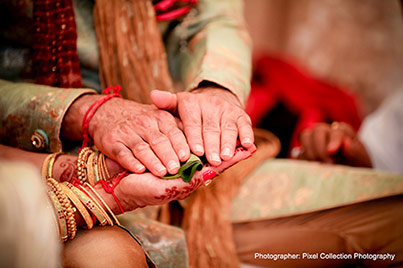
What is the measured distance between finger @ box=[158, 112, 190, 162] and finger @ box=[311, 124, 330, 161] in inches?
19.4

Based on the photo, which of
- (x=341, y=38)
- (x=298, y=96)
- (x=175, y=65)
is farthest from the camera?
(x=341, y=38)

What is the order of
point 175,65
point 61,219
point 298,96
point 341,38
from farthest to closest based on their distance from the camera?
point 341,38
point 298,96
point 175,65
point 61,219

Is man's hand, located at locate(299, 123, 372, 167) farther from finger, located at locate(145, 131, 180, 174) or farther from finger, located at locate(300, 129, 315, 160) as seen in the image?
finger, located at locate(145, 131, 180, 174)

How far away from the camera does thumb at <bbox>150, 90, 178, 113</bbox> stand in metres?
0.52

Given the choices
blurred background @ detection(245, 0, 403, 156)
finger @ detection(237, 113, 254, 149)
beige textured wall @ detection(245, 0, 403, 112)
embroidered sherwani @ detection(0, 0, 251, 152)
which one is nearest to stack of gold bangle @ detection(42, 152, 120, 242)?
embroidered sherwani @ detection(0, 0, 251, 152)

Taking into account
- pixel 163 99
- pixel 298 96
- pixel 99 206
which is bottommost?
pixel 298 96

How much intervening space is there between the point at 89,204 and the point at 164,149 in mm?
121

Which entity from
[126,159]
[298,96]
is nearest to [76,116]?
[126,159]

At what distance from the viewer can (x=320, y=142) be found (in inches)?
34.4

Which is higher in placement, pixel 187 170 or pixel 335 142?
pixel 187 170

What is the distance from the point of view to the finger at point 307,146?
0.90 m

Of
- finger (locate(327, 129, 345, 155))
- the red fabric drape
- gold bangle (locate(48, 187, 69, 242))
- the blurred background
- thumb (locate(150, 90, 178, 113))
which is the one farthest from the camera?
the blurred background

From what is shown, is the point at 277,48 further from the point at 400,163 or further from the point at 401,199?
the point at 401,199

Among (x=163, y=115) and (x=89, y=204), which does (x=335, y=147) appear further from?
(x=89, y=204)
